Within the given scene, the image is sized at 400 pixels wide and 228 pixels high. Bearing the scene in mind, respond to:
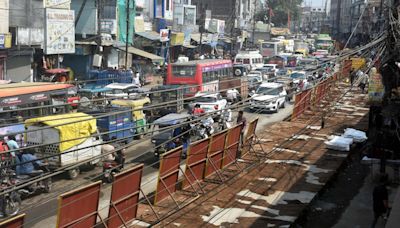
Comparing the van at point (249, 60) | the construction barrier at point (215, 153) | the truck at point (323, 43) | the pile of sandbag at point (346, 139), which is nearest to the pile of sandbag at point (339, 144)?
the pile of sandbag at point (346, 139)

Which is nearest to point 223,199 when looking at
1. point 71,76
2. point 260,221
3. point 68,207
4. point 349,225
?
point 260,221

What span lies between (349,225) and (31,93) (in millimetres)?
11840

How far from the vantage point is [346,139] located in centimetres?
1584

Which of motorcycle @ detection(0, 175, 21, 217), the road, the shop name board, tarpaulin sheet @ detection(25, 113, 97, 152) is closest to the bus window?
the shop name board

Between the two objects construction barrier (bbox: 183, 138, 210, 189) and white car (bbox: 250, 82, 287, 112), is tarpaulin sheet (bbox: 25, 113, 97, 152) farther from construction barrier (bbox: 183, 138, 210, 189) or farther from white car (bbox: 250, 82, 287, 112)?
white car (bbox: 250, 82, 287, 112)

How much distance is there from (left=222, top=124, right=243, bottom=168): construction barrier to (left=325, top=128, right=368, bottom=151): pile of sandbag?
3786 millimetres

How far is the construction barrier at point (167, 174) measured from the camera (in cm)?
952

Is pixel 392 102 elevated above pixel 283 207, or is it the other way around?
pixel 392 102

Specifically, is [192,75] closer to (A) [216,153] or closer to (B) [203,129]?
(B) [203,129]

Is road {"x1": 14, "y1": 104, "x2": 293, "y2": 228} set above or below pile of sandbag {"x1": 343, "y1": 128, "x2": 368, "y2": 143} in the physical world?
below

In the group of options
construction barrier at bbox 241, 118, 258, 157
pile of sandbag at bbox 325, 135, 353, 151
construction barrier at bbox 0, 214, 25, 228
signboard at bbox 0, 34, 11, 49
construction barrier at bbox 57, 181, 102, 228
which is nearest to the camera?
construction barrier at bbox 0, 214, 25, 228

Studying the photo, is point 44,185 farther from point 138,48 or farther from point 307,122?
point 138,48

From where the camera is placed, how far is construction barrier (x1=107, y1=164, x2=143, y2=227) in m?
8.16

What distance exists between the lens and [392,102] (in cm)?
1096
